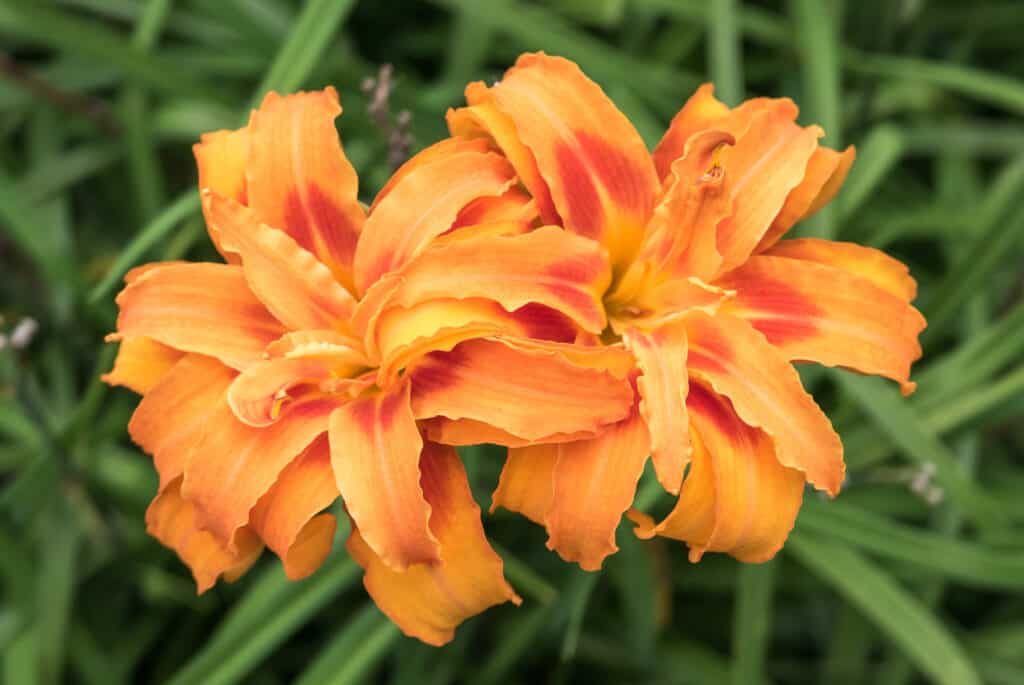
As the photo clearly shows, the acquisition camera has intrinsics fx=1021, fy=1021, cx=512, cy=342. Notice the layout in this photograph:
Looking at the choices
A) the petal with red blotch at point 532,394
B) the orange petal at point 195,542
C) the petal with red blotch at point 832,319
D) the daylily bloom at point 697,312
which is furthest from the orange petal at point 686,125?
the orange petal at point 195,542

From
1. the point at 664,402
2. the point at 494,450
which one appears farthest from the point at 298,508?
the point at 494,450

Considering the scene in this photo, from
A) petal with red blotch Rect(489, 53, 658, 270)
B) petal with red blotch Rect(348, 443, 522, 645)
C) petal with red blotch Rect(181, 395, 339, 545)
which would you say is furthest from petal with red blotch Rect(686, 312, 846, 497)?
petal with red blotch Rect(181, 395, 339, 545)

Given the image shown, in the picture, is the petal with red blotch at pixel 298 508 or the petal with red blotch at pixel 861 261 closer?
the petal with red blotch at pixel 298 508

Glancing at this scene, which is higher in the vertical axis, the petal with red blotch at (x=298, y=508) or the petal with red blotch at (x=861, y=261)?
the petal with red blotch at (x=861, y=261)

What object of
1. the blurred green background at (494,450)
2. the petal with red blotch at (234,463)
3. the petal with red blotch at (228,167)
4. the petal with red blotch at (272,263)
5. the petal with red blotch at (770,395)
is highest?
the petal with red blotch at (228,167)

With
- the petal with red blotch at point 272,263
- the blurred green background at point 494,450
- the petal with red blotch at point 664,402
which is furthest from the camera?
the blurred green background at point 494,450

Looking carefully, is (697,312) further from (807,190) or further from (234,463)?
(234,463)

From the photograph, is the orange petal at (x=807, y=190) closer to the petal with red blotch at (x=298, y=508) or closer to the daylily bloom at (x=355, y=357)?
the daylily bloom at (x=355, y=357)

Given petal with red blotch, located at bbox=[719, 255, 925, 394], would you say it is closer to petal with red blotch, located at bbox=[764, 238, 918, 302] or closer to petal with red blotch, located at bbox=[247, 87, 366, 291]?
petal with red blotch, located at bbox=[764, 238, 918, 302]
